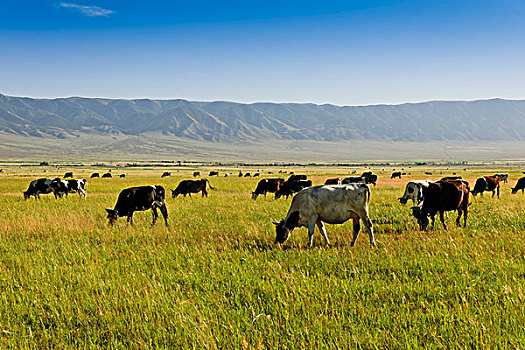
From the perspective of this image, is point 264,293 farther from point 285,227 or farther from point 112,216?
point 112,216

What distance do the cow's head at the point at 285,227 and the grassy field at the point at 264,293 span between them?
23 cm

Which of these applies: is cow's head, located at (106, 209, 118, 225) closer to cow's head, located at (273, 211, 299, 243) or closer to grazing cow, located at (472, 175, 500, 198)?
cow's head, located at (273, 211, 299, 243)

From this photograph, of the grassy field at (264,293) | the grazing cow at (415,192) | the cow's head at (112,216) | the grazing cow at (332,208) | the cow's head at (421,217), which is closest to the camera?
the grassy field at (264,293)

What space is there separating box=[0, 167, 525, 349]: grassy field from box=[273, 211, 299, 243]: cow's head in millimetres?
226

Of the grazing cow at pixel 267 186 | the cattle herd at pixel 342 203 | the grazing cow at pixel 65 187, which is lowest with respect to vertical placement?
the grazing cow at pixel 65 187

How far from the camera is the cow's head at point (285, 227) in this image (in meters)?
9.58

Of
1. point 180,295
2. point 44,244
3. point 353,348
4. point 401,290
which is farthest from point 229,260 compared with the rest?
point 44,244

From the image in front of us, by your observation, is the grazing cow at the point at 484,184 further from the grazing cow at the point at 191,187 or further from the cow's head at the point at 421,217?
the grazing cow at the point at 191,187

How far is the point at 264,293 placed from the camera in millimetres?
5801

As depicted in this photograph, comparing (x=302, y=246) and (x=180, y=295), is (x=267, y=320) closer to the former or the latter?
(x=180, y=295)

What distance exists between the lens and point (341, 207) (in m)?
9.54

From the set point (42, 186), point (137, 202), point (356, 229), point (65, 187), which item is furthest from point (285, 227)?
point (42, 186)

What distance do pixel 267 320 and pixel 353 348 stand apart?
1151 mm

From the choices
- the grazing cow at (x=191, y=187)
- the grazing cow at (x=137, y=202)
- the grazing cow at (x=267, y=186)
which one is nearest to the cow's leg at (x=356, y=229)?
the grazing cow at (x=137, y=202)
